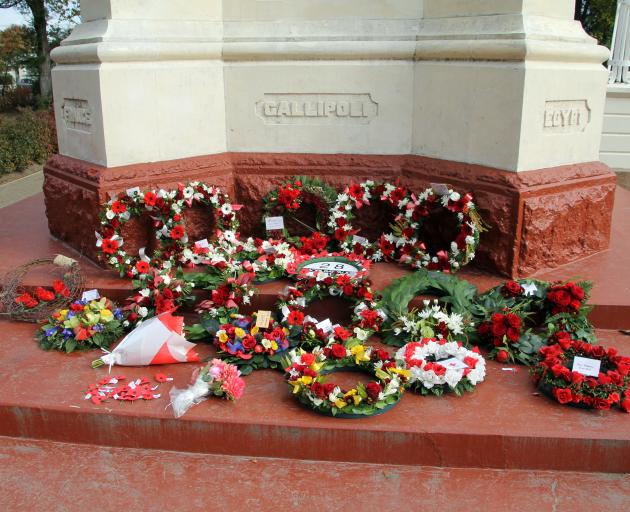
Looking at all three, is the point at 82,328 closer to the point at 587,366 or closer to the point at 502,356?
the point at 502,356

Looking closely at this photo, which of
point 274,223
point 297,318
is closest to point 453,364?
point 297,318

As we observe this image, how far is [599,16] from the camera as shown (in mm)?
22062

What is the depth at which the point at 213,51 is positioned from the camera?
482cm

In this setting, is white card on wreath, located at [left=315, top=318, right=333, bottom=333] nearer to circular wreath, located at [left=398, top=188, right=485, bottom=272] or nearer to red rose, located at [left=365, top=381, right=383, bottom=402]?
red rose, located at [left=365, top=381, right=383, bottom=402]

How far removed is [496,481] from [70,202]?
11.7 feet

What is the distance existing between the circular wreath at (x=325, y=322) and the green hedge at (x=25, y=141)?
9.96 meters

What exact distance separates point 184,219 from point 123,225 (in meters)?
0.47

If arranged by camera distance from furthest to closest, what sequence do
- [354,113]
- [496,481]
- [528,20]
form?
[354,113] → [528,20] → [496,481]

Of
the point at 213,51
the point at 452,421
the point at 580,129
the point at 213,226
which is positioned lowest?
the point at 452,421

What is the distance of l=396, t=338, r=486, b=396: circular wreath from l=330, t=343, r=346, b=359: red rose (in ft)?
0.93

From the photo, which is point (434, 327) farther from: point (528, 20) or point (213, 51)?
point (213, 51)

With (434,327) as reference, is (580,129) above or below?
above

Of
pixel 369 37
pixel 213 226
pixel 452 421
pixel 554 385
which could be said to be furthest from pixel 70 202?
pixel 554 385

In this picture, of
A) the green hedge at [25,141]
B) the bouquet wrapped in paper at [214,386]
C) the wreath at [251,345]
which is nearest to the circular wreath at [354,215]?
the wreath at [251,345]
